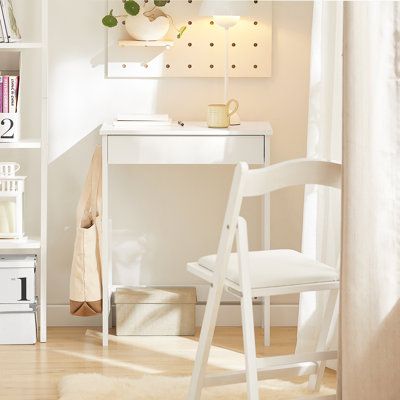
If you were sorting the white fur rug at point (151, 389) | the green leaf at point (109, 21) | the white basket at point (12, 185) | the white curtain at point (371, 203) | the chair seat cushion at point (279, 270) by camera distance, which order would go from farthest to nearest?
the green leaf at point (109, 21) → the white basket at point (12, 185) → the white fur rug at point (151, 389) → the chair seat cushion at point (279, 270) → the white curtain at point (371, 203)

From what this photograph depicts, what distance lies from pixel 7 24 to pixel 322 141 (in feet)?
4.20

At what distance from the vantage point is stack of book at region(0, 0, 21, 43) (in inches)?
149

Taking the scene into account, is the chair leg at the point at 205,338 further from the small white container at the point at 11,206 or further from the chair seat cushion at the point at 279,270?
the small white container at the point at 11,206

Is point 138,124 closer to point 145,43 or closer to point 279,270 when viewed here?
point 145,43

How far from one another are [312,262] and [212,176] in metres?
1.29

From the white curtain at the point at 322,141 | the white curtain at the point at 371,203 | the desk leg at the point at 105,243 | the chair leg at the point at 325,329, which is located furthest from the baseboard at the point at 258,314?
the white curtain at the point at 371,203

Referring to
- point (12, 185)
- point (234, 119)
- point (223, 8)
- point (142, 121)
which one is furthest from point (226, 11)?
point (12, 185)

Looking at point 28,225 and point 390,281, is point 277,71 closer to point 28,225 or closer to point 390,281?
point 28,225

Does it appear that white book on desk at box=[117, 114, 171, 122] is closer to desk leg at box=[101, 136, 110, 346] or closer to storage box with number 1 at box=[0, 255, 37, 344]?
desk leg at box=[101, 136, 110, 346]

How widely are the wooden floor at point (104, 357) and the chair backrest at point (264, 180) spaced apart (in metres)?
0.91

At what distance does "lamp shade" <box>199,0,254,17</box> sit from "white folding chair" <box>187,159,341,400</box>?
117 centimetres

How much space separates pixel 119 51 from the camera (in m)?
4.06

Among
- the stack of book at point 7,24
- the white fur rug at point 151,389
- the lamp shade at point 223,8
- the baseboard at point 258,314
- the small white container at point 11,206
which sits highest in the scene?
the lamp shade at point 223,8

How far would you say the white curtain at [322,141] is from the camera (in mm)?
3396
